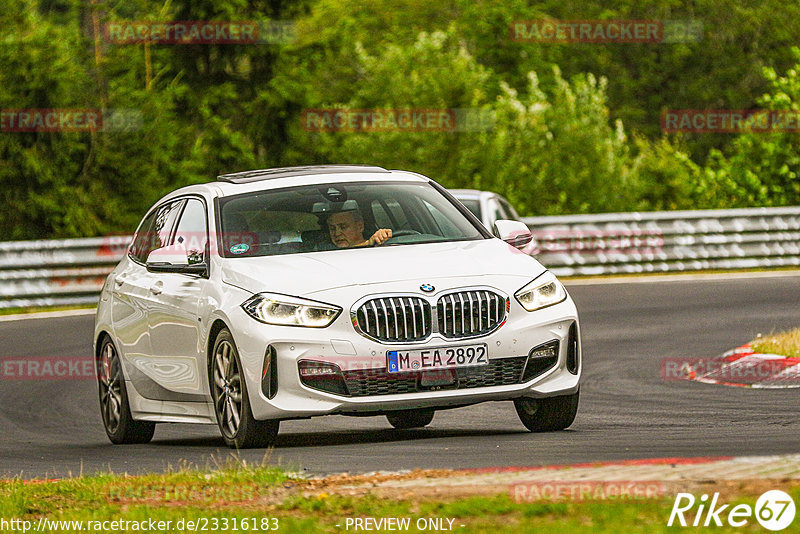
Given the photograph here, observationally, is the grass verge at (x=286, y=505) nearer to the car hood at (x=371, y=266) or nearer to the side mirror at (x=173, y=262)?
the car hood at (x=371, y=266)

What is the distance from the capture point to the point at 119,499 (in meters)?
7.87

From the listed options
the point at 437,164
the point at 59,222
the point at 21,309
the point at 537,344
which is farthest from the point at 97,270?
the point at 437,164

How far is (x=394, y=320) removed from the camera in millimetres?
9547

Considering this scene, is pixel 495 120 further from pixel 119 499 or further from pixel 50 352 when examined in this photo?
pixel 119 499

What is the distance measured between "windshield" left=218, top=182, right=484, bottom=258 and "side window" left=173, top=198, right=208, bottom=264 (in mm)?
172

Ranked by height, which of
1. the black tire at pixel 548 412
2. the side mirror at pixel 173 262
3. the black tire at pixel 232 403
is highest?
the side mirror at pixel 173 262

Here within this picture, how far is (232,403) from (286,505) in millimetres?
2806

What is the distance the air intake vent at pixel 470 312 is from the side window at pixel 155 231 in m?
2.79

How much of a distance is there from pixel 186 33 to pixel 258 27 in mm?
1820

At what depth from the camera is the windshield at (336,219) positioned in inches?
416
